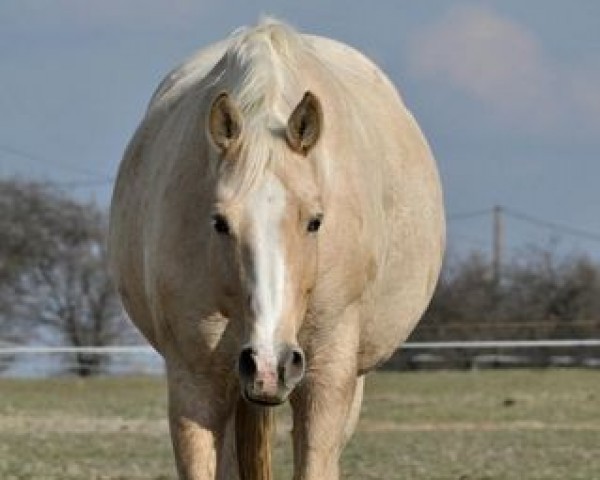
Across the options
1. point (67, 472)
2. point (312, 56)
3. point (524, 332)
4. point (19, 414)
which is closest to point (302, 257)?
point (312, 56)

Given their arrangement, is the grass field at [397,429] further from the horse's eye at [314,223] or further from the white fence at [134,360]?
the horse's eye at [314,223]

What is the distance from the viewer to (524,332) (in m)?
49.2

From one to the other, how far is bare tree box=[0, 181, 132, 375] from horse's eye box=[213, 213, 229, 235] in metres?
51.2

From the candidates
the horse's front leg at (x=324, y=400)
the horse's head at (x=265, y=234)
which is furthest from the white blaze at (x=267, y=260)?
the horse's front leg at (x=324, y=400)

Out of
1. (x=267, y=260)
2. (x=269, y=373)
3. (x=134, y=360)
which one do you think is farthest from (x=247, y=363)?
(x=134, y=360)

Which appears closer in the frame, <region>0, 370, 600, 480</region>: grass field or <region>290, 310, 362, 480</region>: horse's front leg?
<region>290, 310, 362, 480</region>: horse's front leg

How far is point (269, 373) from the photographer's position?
208 inches

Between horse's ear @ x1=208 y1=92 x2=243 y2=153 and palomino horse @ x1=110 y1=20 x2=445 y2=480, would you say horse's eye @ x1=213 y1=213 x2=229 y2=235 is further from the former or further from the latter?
horse's ear @ x1=208 y1=92 x2=243 y2=153

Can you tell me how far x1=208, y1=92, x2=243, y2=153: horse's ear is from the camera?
5.66 metres

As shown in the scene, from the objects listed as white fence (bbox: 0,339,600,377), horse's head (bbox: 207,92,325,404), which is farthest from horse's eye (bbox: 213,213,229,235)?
white fence (bbox: 0,339,600,377)

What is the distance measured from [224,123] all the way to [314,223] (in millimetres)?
443

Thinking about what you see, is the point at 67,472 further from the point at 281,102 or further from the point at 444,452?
the point at 281,102

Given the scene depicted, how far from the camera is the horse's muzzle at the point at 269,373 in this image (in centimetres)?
530

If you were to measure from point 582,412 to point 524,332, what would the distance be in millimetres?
24309
